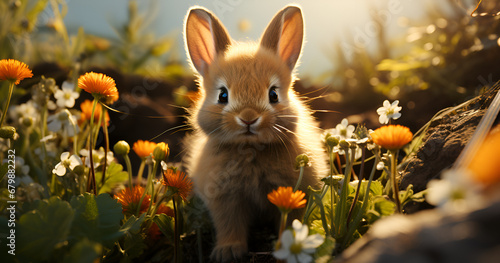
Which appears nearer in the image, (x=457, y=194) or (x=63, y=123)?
(x=457, y=194)

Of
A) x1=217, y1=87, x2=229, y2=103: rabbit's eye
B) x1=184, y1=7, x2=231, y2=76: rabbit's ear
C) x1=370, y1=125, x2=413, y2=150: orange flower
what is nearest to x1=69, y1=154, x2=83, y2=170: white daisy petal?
x1=217, y1=87, x2=229, y2=103: rabbit's eye

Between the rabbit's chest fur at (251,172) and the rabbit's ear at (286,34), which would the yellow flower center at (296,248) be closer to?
the rabbit's chest fur at (251,172)

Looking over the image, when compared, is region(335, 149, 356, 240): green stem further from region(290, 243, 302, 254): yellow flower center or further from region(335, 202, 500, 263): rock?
region(335, 202, 500, 263): rock

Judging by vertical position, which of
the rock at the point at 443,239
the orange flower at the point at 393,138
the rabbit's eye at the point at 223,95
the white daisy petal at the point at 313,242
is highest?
the rabbit's eye at the point at 223,95

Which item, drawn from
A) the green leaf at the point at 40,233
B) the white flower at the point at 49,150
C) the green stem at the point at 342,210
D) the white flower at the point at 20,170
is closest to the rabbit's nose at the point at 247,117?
the green stem at the point at 342,210

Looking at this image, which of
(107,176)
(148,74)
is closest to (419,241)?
(107,176)

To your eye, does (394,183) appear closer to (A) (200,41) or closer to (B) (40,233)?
(B) (40,233)

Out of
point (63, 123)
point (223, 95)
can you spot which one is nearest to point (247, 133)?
point (223, 95)
